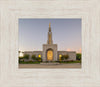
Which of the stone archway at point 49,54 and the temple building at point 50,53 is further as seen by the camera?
the stone archway at point 49,54

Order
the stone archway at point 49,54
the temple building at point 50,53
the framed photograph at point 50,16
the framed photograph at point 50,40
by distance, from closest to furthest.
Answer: the framed photograph at point 50,16 → the framed photograph at point 50,40 → the temple building at point 50,53 → the stone archway at point 49,54

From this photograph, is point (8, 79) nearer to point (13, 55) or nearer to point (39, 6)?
point (13, 55)

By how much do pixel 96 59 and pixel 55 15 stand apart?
3.80 ft

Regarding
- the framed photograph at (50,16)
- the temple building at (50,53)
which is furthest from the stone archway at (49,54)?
the framed photograph at (50,16)

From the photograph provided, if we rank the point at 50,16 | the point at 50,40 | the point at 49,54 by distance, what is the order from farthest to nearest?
the point at 49,54
the point at 50,40
the point at 50,16

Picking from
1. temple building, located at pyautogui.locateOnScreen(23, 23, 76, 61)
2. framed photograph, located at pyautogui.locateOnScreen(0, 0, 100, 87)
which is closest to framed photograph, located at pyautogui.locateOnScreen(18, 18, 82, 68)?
temple building, located at pyautogui.locateOnScreen(23, 23, 76, 61)

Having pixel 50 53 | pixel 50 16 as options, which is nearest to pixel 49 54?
pixel 50 53

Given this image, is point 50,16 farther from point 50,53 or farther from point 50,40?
point 50,53

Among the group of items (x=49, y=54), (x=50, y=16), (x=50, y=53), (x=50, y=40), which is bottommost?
(x=49, y=54)

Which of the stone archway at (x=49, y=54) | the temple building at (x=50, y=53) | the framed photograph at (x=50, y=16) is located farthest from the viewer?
the stone archway at (x=49, y=54)

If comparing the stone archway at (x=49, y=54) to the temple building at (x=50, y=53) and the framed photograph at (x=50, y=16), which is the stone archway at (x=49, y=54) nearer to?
the temple building at (x=50, y=53)

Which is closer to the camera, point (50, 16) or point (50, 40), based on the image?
point (50, 16)

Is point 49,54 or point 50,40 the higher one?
point 50,40

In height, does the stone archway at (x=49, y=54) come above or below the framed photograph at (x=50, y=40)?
below
